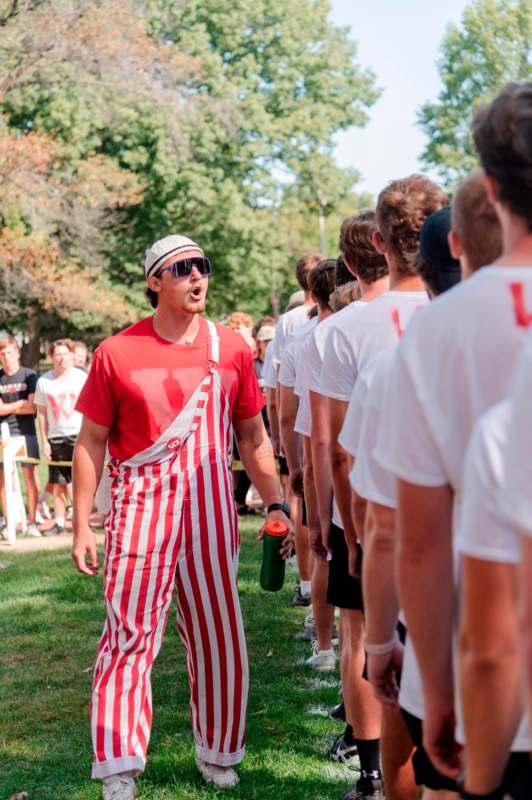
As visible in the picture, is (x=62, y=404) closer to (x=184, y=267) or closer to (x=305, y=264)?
(x=305, y=264)

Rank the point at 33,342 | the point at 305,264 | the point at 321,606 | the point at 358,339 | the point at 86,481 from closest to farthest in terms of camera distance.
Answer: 1. the point at 358,339
2. the point at 86,481
3. the point at 321,606
4. the point at 305,264
5. the point at 33,342

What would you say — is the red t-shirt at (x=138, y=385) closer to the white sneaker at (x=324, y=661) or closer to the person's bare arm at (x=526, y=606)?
the white sneaker at (x=324, y=661)

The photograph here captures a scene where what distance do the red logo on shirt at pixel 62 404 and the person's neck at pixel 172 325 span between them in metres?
8.20

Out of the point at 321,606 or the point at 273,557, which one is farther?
the point at 321,606

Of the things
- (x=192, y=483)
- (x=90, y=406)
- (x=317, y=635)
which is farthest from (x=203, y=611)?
(x=317, y=635)

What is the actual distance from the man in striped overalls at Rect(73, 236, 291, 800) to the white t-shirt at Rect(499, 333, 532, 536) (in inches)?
122

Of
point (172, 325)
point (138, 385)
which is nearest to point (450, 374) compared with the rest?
point (138, 385)

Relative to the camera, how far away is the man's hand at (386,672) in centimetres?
275

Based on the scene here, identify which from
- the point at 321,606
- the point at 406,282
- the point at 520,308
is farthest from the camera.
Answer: the point at 321,606

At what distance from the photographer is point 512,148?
2.00 meters

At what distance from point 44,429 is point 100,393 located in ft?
28.4

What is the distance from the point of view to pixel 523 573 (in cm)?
158

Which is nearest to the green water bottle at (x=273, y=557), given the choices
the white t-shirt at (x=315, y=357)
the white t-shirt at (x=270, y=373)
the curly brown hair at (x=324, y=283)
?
the white t-shirt at (x=315, y=357)

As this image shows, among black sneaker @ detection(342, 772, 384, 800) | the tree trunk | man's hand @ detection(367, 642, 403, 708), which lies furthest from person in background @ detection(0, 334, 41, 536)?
the tree trunk
